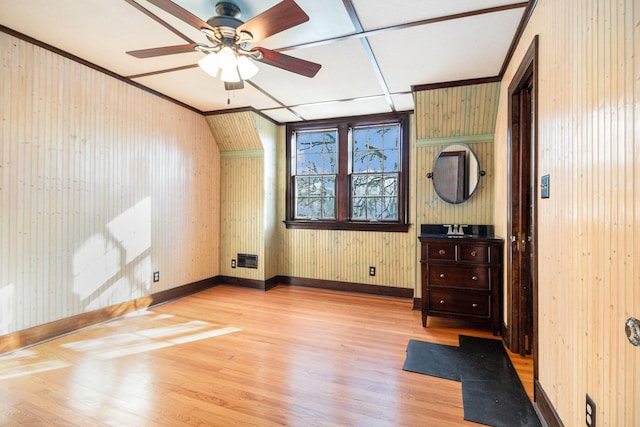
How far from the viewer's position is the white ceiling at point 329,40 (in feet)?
7.11

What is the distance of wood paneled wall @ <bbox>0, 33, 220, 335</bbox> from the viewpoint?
259 cm

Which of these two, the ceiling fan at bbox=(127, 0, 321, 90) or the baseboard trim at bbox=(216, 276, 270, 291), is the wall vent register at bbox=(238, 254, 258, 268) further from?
the ceiling fan at bbox=(127, 0, 321, 90)

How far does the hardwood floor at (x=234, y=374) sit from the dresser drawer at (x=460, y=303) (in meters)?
0.23

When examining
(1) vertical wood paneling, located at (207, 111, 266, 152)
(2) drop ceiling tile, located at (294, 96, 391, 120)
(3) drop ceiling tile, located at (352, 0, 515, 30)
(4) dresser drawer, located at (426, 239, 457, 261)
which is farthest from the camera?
(1) vertical wood paneling, located at (207, 111, 266, 152)

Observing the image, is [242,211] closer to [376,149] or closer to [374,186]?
[374,186]

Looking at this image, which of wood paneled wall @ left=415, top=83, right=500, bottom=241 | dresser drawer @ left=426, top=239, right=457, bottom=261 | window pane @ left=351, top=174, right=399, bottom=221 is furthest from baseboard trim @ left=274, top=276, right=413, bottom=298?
dresser drawer @ left=426, top=239, right=457, bottom=261

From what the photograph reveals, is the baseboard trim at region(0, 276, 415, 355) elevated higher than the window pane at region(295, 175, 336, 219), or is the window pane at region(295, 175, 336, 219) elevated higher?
the window pane at region(295, 175, 336, 219)

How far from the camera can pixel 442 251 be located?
3.22 m

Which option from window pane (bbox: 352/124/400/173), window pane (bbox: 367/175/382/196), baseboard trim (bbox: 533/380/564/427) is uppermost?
window pane (bbox: 352/124/400/173)

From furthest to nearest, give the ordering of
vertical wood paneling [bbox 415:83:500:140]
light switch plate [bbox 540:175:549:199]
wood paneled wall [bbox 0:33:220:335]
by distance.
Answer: vertical wood paneling [bbox 415:83:500:140] → wood paneled wall [bbox 0:33:220:335] → light switch plate [bbox 540:175:549:199]

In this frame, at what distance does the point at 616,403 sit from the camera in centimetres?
111

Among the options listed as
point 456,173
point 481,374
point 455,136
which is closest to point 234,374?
point 481,374

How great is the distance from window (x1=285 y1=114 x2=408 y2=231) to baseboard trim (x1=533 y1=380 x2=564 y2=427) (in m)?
2.62

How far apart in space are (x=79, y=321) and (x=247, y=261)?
222 cm
